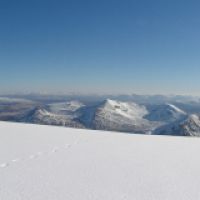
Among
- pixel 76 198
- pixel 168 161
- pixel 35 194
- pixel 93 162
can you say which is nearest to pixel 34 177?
pixel 35 194

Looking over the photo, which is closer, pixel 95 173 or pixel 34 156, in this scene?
pixel 95 173

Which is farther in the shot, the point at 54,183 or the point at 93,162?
the point at 93,162

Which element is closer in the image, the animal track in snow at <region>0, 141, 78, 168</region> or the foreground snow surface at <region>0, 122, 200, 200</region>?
the foreground snow surface at <region>0, 122, 200, 200</region>

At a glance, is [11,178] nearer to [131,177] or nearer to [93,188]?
[93,188]

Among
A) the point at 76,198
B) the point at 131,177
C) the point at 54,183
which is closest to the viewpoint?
the point at 76,198

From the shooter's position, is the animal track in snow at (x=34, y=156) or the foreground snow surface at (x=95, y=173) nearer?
the foreground snow surface at (x=95, y=173)

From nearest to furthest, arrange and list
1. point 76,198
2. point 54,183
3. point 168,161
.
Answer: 1. point 76,198
2. point 54,183
3. point 168,161
